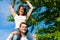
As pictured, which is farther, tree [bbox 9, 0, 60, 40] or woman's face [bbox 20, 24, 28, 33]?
tree [bbox 9, 0, 60, 40]

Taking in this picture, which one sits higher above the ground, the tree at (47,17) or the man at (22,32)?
the man at (22,32)

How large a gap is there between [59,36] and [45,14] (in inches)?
Result: 158

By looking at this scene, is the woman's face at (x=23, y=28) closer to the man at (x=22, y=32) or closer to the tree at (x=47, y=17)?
the man at (x=22, y=32)

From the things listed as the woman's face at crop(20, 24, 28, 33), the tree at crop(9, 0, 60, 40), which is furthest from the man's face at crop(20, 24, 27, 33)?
the tree at crop(9, 0, 60, 40)

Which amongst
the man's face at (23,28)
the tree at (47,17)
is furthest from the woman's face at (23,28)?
the tree at (47,17)

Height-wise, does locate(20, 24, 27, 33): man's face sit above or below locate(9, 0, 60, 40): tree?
above

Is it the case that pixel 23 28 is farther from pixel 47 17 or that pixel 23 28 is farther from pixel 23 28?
pixel 47 17

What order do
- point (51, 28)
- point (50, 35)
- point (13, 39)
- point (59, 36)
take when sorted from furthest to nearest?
1. point (51, 28)
2. point (50, 35)
3. point (59, 36)
4. point (13, 39)

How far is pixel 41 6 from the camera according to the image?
22500 mm

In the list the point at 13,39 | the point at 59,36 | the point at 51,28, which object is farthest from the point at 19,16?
the point at 51,28

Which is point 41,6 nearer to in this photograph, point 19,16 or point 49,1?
point 49,1

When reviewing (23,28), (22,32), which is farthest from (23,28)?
(22,32)

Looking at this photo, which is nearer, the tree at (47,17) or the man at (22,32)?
the man at (22,32)

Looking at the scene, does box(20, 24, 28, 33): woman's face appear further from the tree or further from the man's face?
the tree
